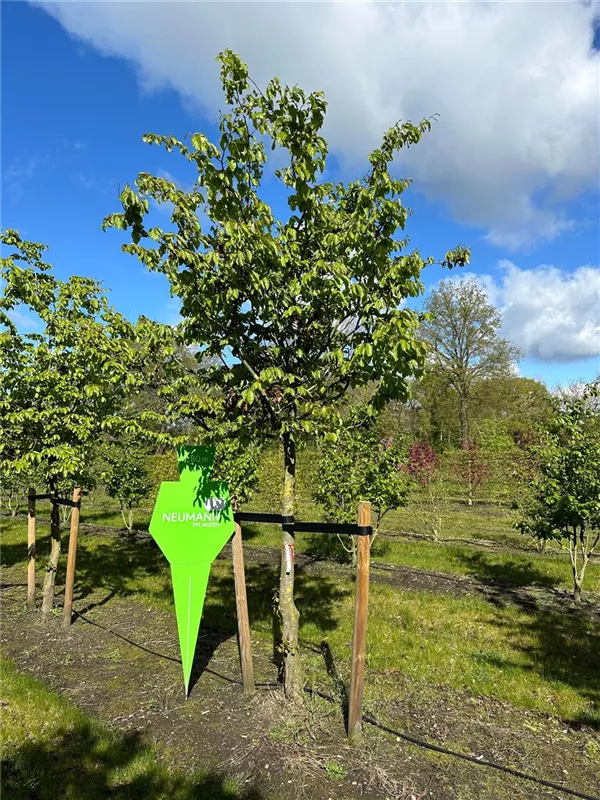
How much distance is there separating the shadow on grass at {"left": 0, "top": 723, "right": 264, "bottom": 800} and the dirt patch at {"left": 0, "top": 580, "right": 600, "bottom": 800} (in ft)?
0.51

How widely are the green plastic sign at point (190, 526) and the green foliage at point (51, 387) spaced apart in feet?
5.86

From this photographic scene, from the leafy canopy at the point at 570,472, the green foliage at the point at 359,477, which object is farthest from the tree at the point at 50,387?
the leafy canopy at the point at 570,472

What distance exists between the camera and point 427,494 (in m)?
19.0

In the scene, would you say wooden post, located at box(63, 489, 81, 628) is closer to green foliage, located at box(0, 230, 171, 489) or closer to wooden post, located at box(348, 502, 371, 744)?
green foliage, located at box(0, 230, 171, 489)


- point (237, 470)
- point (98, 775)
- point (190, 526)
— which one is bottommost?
point (98, 775)

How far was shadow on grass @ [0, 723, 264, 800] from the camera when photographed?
11.8ft

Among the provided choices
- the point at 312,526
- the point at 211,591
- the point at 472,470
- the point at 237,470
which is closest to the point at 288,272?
the point at 312,526

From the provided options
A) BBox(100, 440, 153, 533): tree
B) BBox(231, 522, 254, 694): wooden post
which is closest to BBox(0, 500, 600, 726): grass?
BBox(231, 522, 254, 694): wooden post

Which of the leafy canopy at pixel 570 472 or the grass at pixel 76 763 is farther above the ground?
the leafy canopy at pixel 570 472

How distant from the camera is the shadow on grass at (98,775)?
141 inches

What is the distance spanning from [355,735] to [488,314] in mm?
30742

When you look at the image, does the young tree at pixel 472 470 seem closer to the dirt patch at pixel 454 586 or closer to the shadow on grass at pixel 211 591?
the dirt patch at pixel 454 586

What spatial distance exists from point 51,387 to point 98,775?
4.84 metres

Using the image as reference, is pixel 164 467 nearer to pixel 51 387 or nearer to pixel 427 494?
pixel 427 494
